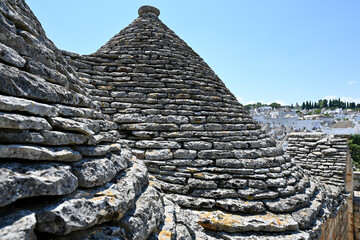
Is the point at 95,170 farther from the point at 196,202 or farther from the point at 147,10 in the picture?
the point at 147,10

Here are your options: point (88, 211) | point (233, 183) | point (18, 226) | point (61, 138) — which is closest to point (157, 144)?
point (233, 183)

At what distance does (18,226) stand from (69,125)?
68 cm

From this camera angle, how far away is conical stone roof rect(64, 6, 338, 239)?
2.96m

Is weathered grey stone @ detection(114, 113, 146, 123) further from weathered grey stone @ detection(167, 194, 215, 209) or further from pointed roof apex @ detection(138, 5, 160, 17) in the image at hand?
pointed roof apex @ detection(138, 5, 160, 17)

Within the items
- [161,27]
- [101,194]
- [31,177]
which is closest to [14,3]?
[31,177]

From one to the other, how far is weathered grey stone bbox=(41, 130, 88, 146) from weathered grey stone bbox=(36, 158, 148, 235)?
14.6 inches

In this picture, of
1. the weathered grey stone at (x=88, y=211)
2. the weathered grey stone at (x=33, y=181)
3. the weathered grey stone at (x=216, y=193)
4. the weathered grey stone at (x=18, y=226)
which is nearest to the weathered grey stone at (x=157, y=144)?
the weathered grey stone at (x=216, y=193)

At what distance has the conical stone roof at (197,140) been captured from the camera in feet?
9.70

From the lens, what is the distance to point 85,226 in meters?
1.07

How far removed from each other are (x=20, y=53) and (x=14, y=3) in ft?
1.88

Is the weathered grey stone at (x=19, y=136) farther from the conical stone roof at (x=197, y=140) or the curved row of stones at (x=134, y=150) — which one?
the conical stone roof at (x=197, y=140)

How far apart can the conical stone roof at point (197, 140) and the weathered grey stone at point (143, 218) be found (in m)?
0.55

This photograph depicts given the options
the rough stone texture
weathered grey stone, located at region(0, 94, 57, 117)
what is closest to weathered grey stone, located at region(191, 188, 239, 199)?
weathered grey stone, located at region(0, 94, 57, 117)

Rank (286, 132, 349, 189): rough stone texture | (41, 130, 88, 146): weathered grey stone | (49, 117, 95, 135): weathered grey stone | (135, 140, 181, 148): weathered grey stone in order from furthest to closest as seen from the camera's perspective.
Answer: (286, 132, 349, 189): rough stone texture < (135, 140, 181, 148): weathered grey stone < (49, 117, 95, 135): weathered grey stone < (41, 130, 88, 146): weathered grey stone
